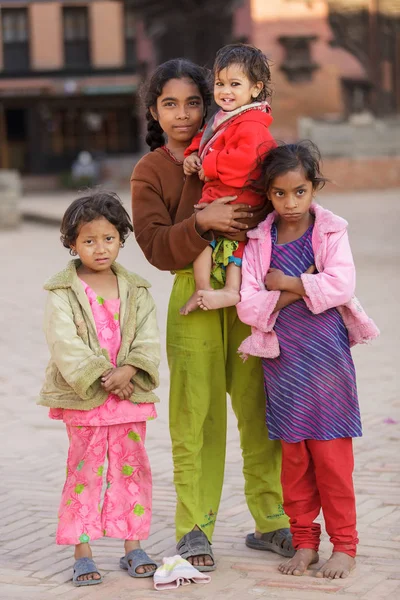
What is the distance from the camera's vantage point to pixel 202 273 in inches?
175

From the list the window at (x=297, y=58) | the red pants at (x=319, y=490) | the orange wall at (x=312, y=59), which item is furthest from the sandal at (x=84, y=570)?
the window at (x=297, y=58)

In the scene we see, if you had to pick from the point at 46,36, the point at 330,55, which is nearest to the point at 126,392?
the point at 330,55

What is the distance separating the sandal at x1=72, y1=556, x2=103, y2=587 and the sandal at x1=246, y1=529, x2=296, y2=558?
0.72 m

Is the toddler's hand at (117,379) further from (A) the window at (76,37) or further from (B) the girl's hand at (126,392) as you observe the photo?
(A) the window at (76,37)

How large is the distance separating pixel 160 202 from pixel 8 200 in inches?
731

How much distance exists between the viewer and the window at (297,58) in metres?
27.6

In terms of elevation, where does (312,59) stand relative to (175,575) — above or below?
above

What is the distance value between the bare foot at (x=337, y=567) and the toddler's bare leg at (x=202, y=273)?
3.58 ft

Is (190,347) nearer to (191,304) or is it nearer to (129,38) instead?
(191,304)

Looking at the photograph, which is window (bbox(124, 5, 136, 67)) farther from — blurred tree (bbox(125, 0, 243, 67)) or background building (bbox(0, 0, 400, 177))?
blurred tree (bbox(125, 0, 243, 67))

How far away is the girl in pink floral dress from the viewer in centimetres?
438

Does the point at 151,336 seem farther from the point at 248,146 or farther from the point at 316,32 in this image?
the point at 316,32

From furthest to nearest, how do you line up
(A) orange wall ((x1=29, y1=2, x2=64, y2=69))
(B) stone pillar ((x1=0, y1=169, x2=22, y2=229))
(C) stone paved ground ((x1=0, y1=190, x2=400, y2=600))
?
1. (A) orange wall ((x1=29, y1=2, x2=64, y2=69))
2. (B) stone pillar ((x1=0, y1=169, x2=22, y2=229))
3. (C) stone paved ground ((x1=0, y1=190, x2=400, y2=600))

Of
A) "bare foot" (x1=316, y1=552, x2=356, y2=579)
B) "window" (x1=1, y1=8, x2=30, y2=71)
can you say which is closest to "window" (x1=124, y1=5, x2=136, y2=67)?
"window" (x1=1, y1=8, x2=30, y2=71)
